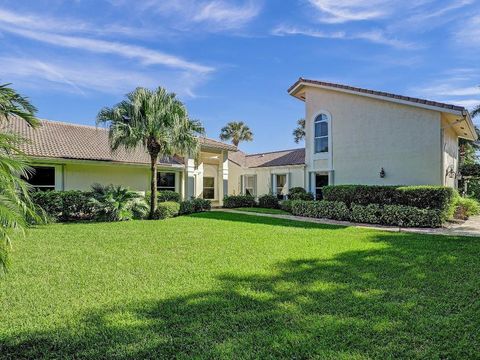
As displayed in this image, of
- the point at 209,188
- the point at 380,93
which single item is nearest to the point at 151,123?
the point at 209,188

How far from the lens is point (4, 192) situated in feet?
14.8

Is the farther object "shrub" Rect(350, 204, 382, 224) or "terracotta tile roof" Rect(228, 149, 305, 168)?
"terracotta tile roof" Rect(228, 149, 305, 168)

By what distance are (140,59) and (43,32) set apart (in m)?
4.82

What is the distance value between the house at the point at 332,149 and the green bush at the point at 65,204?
2.22 meters

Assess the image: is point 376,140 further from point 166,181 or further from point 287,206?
point 166,181

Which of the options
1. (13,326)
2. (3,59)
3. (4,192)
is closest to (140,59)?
(3,59)

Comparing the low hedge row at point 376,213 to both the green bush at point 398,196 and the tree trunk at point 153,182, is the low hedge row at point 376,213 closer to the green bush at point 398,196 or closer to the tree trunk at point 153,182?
the green bush at point 398,196

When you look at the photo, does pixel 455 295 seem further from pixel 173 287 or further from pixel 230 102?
pixel 230 102

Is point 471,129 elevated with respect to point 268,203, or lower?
elevated

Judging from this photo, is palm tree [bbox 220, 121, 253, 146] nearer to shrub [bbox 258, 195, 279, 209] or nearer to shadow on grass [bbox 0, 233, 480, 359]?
shrub [bbox 258, 195, 279, 209]

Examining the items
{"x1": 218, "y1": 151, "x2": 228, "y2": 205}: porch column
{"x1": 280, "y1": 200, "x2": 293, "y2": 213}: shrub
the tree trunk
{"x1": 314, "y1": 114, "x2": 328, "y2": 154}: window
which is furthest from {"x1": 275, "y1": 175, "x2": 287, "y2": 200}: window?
the tree trunk

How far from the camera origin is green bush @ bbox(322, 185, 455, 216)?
44.9 ft

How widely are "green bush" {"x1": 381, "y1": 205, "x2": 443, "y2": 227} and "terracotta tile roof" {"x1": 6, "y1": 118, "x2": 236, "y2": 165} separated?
14.3m

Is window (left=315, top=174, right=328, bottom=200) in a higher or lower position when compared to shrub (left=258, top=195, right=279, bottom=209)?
higher
